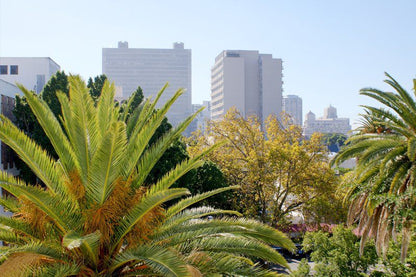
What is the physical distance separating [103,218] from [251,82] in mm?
102759

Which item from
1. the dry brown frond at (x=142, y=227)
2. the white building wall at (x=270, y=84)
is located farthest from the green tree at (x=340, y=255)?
the white building wall at (x=270, y=84)

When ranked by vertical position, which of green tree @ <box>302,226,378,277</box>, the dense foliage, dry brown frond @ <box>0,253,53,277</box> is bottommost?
green tree @ <box>302,226,378,277</box>

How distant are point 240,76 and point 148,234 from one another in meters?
101

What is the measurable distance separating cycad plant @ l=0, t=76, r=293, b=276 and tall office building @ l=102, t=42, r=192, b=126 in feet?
528

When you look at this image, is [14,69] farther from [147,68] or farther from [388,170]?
[147,68]

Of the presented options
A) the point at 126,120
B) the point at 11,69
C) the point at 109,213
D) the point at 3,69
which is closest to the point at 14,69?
the point at 11,69

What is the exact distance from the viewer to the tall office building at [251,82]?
104m

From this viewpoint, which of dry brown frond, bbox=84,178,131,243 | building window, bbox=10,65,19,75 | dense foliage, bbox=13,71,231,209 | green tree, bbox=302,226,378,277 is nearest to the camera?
dry brown frond, bbox=84,178,131,243

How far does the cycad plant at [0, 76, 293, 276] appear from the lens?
16.9 ft

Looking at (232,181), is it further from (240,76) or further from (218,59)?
(218,59)

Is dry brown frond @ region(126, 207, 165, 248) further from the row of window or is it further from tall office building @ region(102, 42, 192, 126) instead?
tall office building @ region(102, 42, 192, 126)

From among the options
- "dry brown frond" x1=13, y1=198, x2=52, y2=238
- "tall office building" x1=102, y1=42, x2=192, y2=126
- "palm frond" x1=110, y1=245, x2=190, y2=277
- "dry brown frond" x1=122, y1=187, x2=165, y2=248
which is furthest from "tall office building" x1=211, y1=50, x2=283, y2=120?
"palm frond" x1=110, y1=245, x2=190, y2=277

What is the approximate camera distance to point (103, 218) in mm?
5543

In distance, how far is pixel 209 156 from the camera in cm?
2047
